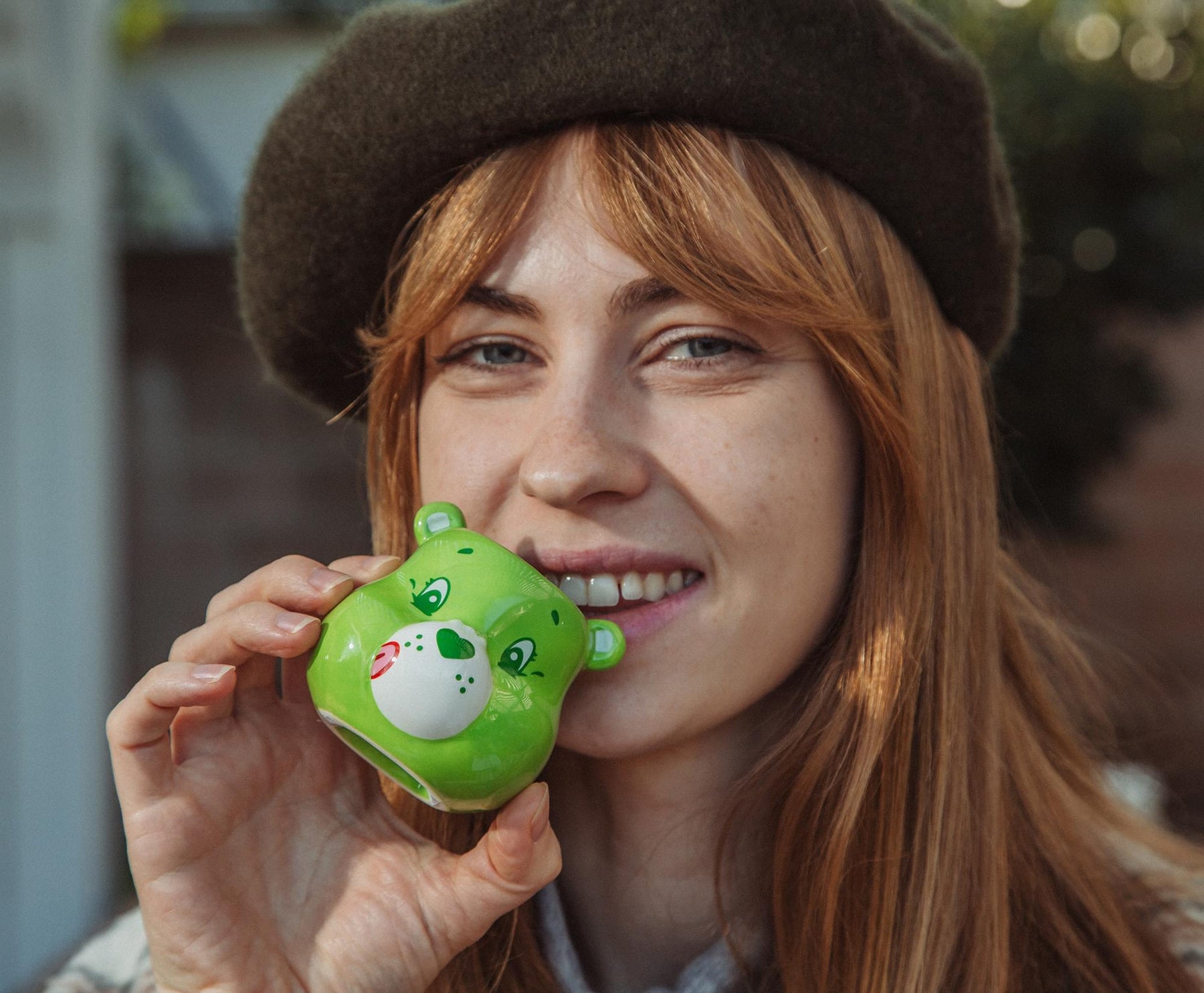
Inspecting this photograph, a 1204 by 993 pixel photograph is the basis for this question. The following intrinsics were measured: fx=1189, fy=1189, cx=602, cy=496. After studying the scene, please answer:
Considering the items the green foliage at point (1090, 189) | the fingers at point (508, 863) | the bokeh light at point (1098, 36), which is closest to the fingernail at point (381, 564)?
the fingers at point (508, 863)

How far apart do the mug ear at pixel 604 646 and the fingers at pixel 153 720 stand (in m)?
0.45

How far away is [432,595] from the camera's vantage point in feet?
4.63

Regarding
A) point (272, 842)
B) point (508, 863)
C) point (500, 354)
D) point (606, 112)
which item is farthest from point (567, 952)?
point (606, 112)

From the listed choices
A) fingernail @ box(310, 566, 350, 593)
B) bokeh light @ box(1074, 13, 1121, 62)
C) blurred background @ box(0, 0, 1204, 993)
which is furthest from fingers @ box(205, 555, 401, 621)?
bokeh light @ box(1074, 13, 1121, 62)

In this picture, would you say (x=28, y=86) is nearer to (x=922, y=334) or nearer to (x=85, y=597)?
(x=85, y=597)

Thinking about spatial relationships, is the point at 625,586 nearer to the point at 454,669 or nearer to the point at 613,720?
the point at 613,720

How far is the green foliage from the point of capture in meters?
4.68

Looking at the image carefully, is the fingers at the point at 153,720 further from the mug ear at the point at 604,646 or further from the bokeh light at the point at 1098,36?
the bokeh light at the point at 1098,36

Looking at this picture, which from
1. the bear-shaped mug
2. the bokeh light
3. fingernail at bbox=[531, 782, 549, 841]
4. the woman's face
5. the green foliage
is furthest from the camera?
the bokeh light

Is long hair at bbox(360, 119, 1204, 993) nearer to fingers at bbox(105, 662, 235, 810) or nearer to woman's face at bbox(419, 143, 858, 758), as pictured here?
woman's face at bbox(419, 143, 858, 758)

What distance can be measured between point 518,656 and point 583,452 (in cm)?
27

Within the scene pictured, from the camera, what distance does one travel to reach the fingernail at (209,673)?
4.83ft

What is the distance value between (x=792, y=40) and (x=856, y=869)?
1.16m

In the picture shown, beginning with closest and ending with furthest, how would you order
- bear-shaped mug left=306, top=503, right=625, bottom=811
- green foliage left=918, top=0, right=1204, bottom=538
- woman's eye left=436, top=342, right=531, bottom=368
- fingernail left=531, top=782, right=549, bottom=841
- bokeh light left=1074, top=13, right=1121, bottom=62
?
bear-shaped mug left=306, top=503, right=625, bottom=811 → fingernail left=531, top=782, right=549, bottom=841 → woman's eye left=436, top=342, right=531, bottom=368 → green foliage left=918, top=0, right=1204, bottom=538 → bokeh light left=1074, top=13, right=1121, bottom=62
